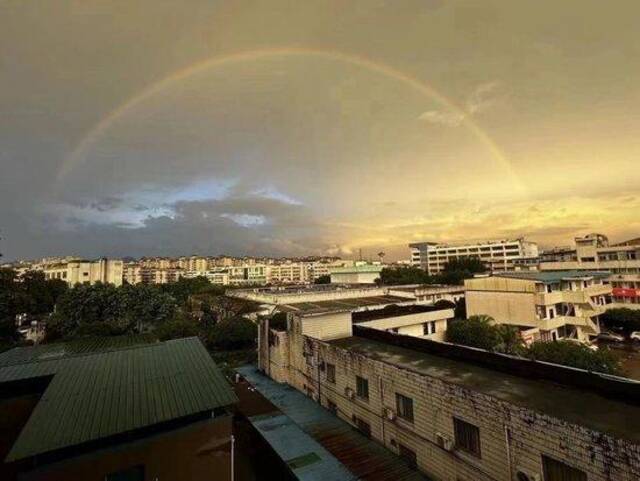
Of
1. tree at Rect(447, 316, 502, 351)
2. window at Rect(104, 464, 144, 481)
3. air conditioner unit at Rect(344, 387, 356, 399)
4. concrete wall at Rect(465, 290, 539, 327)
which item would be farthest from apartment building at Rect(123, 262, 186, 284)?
window at Rect(104, 464, 144, 481)

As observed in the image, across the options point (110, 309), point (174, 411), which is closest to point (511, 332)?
point (174, 411)

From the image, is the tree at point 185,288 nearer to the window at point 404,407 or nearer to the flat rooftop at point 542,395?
the flat rooftop at point 542,395

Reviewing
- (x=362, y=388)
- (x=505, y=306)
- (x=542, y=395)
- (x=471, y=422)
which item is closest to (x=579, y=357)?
(x=542, y=395)

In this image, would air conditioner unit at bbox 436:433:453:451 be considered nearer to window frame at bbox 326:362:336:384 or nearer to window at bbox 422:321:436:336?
window frame at bbox 326:362:336:384

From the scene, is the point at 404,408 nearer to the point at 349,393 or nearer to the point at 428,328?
the point at 349,393

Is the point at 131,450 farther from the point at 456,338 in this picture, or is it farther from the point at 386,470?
the point at 456,338

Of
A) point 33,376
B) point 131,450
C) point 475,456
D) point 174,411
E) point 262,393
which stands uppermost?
point 33,376
